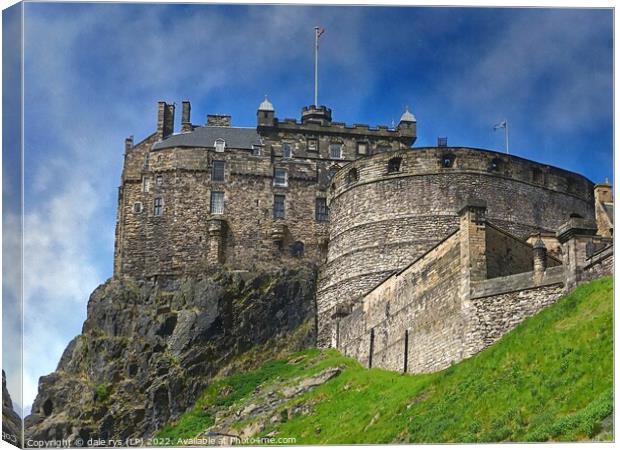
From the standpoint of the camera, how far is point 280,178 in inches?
1884

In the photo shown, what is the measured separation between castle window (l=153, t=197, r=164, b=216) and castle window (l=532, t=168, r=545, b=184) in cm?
1554

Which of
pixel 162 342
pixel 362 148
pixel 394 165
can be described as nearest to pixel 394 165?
pixel 394 165

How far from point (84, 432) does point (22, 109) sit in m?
19.6

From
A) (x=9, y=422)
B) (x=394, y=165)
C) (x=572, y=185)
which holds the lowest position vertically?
(x=9, y=422)

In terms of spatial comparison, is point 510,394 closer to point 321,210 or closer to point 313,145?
point 321,210

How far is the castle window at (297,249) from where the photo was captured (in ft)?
153

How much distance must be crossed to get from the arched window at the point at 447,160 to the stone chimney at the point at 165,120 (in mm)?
13520

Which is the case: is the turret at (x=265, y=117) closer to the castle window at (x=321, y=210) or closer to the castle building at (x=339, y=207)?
the castle building at (x=339, y=207)

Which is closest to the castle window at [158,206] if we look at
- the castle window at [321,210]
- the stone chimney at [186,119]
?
the stone chimney at [186,119]

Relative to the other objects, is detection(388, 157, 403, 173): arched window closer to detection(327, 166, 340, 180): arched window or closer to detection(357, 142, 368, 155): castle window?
detection(327, 166, 340, 180): arched window

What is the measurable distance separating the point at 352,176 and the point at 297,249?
413 centimetres

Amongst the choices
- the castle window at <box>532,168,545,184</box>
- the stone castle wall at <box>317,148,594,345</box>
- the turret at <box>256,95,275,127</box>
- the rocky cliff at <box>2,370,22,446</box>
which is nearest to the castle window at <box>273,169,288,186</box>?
the turret at <box>256,95,275,127</box>

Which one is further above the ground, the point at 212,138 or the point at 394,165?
the point at 212,138

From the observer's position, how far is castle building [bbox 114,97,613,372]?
37938 mm
